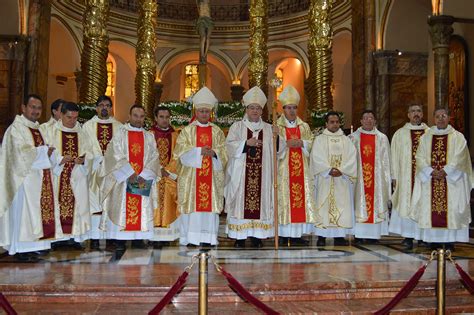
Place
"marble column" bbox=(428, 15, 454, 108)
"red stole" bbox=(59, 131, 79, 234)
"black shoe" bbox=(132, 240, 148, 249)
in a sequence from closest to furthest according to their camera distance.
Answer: "red stole" bbox=(59, 131, 79, 234) → "black shoe" bbox=(132, 240, 148, 249) → "marble column" bbox=(428, 15, 454, 108)

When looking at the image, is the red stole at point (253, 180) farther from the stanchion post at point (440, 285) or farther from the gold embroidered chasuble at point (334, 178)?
the stanchion post at point (440, 285)

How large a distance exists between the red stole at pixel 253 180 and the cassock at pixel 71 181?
2.04 metres

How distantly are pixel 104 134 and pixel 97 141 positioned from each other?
5.8 inches

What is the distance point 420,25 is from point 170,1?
1133 cm

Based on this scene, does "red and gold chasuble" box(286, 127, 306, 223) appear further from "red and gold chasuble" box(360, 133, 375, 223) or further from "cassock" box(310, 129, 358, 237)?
"red and gold chasuble" box(360, 133, 375, 223)

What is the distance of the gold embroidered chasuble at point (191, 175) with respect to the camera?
7574mm

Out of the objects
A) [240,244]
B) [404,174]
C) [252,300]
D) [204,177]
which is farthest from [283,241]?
[252,300]

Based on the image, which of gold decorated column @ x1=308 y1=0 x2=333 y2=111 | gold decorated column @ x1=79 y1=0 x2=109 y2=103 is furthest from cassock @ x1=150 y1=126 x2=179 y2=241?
gold decorated column @ x1=308 y1=0 x2=333 y2=111

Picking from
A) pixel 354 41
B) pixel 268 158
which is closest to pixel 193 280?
pixel 268 158

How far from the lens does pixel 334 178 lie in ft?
26.4

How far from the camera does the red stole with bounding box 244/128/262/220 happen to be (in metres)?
7.62

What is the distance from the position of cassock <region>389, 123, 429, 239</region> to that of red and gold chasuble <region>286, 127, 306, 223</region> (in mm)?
1436

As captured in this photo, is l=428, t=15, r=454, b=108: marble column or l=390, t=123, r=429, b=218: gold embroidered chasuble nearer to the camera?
l=390, t=123, r=429, b=218: gold embroidered chasuble

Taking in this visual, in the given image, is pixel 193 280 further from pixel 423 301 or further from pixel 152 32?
pixel 152 32
